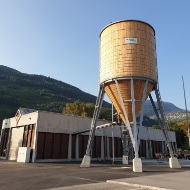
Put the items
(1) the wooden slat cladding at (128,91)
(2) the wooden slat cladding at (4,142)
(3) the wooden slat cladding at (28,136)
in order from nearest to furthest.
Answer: (1) the wooden slat cladding at (128,91) < (3) the wooden slat cladding at (28,136) < (2) the wooden slat cladding at (4,142)

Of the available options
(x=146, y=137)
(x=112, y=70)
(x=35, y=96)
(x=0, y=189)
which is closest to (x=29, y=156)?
(x=112, y=70)

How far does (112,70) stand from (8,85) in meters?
175

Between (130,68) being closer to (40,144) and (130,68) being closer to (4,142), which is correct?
(40,144)

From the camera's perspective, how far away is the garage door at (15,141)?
34.4m

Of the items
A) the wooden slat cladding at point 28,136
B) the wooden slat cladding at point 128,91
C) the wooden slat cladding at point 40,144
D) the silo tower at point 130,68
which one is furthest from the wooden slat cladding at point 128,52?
the wooden slat cladding at point 28,136

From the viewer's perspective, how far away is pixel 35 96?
170625mm

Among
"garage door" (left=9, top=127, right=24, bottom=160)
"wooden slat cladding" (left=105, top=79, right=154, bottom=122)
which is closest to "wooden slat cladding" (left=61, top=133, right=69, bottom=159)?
"garage door" (left=9, top=127, right=24, bottom=160)

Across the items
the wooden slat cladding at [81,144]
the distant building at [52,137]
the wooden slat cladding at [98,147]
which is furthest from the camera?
the wooden slat cladding at [98,147]

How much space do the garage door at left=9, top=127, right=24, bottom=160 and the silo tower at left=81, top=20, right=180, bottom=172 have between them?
16834 millimetres

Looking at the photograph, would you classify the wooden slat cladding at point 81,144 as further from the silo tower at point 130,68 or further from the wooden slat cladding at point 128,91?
the wooden slat cladding at point 128,91

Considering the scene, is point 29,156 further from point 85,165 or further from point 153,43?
point 153,43

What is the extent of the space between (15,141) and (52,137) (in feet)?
27.1

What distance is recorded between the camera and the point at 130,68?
20656mm

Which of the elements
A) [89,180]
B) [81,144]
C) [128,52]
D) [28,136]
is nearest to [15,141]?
[28,136]
